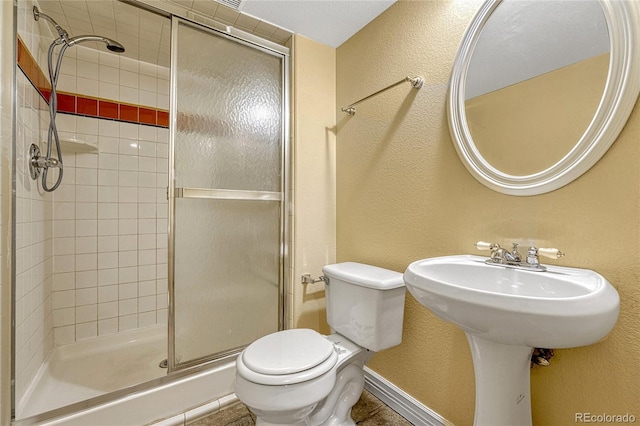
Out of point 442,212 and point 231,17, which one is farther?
point 231,17

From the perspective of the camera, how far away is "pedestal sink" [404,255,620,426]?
0.65 metres

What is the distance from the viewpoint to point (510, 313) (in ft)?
2.21

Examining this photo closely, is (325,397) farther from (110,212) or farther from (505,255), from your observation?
(110,212)

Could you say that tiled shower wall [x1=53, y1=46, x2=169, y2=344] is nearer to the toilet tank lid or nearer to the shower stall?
the shower stall

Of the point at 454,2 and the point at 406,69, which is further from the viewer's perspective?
the point at 406,69

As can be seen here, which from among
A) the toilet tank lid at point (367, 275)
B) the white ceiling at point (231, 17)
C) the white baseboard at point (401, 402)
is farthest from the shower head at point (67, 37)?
the white baseboard at point (401, 402)

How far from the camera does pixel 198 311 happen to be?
59.4 inches

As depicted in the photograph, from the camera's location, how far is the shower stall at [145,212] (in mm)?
1411

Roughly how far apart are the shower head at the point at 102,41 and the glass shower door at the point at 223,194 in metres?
0.42

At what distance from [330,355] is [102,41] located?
1995 millimetres

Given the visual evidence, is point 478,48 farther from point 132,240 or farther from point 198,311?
point 132,240

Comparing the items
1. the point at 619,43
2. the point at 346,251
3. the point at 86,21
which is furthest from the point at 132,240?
the point at 619,43

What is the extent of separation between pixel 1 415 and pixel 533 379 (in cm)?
196

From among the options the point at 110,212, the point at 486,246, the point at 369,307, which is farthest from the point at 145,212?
the point at 486,246
